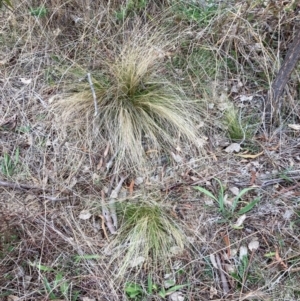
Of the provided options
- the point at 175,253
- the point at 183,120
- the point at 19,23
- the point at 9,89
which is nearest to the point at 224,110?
the point at 183,120

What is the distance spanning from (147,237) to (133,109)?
29.6 inches

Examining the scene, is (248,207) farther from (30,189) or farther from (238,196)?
(30,189)

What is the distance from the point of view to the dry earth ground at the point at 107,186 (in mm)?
1668

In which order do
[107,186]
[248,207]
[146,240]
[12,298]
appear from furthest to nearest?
[107,186], [248,207], [146,240], [12,298]

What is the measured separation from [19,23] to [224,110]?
1.44 metres

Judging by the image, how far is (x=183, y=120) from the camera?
2133 mm

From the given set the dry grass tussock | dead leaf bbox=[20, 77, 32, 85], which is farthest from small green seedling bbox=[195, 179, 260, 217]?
dead leaf bbox=[20, 77, 32, 85]

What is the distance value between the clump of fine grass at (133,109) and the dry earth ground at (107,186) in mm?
74

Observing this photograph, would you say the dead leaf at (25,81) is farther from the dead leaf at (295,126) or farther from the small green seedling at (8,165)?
the dead leaf at (295,126)

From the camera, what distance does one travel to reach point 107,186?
1965 millimetres

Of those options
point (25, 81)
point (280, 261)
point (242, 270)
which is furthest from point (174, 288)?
point (25, 81)

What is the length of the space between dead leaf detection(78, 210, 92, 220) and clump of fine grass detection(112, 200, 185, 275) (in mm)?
151

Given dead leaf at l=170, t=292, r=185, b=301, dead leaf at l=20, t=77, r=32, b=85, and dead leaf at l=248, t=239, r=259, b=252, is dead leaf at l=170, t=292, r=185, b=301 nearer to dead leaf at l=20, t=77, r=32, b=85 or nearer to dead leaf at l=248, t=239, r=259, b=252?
dead leaf at l=248, t=239, r=259, b=252

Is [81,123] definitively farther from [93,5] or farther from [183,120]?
[93,5]
